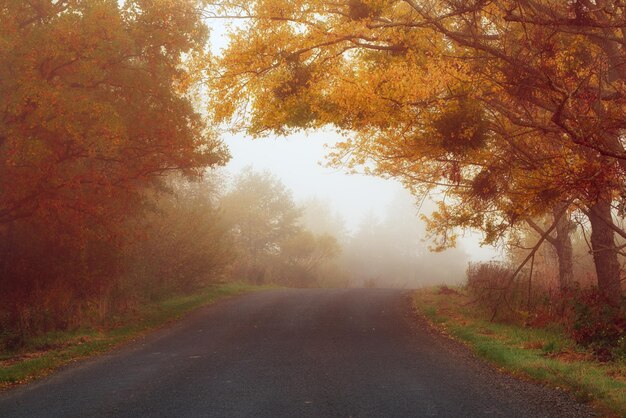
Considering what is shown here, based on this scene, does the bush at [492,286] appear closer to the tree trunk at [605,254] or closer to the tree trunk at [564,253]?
the tree trunk at [564,253]

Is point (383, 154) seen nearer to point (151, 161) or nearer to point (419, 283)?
point (151, 161)

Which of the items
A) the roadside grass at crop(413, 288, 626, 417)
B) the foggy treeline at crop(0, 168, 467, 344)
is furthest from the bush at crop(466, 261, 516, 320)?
the foggy treeline at crop(0, 168, 467, 344)

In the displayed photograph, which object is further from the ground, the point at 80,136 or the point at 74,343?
the point at 80,136

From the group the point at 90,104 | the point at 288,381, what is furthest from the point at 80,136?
the point at 288,381

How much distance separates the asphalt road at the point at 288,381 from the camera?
7.86 meters

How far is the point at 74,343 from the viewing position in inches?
565

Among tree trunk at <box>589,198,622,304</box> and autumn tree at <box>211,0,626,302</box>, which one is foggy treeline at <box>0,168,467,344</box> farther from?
tree trunk at <box>589,198,622,304</box>

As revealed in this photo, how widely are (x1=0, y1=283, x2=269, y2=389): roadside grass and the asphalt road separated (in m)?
0.56

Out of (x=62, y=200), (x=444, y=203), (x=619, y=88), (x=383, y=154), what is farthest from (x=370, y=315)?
(x=619, y=88)

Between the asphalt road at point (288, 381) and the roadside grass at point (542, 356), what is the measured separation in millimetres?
309

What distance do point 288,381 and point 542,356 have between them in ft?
15.7

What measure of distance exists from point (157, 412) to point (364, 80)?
283 inches

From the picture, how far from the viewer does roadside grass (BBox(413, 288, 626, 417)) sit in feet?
27.1

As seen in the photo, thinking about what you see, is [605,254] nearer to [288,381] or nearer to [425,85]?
[425,85]
